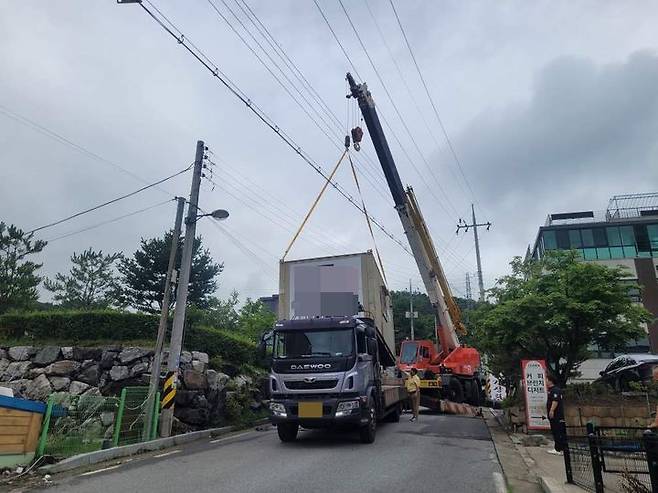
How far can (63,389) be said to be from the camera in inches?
571

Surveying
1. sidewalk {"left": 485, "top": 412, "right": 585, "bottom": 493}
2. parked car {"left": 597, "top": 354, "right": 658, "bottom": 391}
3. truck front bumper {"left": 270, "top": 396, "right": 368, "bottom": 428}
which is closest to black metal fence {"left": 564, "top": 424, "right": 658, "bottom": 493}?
sidewalk {"left": 485, "top": 412, "right": 585, "bottom": 493}

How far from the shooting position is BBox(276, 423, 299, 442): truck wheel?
11.1m

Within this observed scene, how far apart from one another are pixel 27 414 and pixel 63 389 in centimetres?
678

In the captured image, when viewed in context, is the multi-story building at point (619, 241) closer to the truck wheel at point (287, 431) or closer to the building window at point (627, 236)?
the building window at point (627, 236)

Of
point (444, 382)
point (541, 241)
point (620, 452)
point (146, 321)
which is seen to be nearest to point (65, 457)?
point (146, 321)

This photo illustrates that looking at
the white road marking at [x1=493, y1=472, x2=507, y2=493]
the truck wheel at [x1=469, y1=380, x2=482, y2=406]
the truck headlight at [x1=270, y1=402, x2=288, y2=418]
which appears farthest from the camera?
the truck wheel at [x1=469, y1=380, x2=482, y2=406]

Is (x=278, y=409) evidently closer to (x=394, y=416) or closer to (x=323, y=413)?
(x=323, y=413)

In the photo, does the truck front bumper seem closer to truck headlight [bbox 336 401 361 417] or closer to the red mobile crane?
truck headlight [bbox 336 401 361 417]

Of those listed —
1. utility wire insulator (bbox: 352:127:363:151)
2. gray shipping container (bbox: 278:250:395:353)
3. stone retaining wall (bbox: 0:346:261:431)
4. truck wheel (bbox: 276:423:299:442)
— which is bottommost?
truck wheel (bbox: 276:423:299:442)

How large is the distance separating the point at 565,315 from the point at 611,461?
6.04 meters

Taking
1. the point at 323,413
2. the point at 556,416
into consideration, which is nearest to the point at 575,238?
the point at 556,416

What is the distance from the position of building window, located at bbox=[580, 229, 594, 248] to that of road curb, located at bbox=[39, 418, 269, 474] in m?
28.9

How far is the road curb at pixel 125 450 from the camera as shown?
28.0 feet

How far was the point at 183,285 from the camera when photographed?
510 inches
